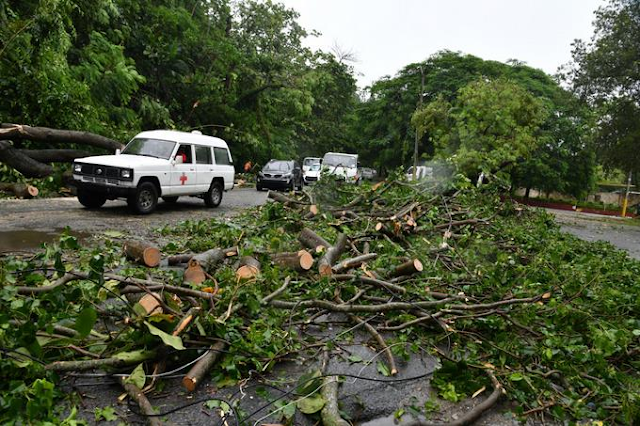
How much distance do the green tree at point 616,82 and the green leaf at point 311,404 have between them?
23912 mm

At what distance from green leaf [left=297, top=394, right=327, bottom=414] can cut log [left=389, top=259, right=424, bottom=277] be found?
95.1 inches

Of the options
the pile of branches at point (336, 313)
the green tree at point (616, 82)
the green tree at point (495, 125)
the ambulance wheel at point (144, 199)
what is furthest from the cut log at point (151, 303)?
the green tree at point (616, 82)

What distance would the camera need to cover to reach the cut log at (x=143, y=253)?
531 centimetres

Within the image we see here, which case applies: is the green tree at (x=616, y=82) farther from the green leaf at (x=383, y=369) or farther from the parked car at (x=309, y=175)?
the green leaf at (x=383, y=369)

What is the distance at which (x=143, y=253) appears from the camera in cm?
534

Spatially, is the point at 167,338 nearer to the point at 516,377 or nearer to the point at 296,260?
the point at 296,260

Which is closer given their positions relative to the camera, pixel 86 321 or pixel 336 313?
pixel 86 321

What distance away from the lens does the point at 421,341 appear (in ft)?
13.5

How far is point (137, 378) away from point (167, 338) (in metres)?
0.30

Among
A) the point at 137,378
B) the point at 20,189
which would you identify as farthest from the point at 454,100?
the point at 137,378

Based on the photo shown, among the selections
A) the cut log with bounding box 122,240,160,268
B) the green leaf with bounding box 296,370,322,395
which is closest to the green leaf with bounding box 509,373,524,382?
the green leaf with bounding box 296,370,322,395

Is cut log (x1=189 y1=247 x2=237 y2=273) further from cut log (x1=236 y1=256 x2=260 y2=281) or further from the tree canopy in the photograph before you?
→ the tree canopy

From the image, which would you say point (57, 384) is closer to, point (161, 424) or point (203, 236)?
point (161, 424)

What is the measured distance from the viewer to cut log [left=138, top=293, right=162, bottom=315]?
3394 mm
